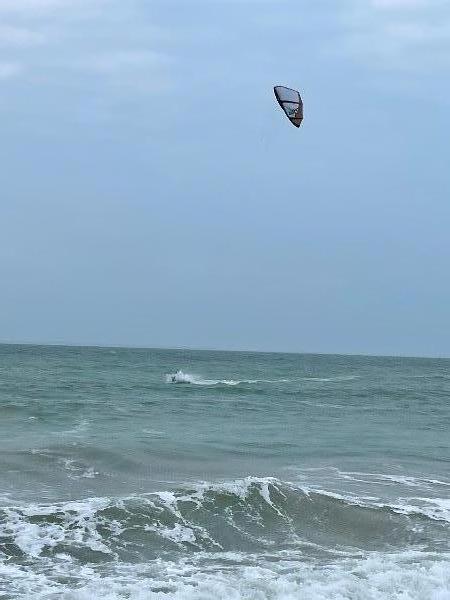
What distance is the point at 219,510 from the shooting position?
13.7 metres

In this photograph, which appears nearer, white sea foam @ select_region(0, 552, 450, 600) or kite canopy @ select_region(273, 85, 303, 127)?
white sea foam @ select_region(0, 552, 450, 600)

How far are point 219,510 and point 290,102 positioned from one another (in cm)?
724

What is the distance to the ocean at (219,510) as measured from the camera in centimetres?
1002

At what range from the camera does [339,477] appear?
16.9m

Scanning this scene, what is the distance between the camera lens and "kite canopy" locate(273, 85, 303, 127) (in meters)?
14.8

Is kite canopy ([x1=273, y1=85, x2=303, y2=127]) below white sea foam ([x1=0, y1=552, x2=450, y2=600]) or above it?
above

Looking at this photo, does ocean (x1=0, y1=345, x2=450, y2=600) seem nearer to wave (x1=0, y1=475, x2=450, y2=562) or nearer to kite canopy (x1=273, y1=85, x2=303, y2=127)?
wave (x1=0, y1=475, x2=450, y2=562)

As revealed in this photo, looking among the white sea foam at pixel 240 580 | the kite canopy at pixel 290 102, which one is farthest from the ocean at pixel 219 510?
the kite canopy at pixel 290 102

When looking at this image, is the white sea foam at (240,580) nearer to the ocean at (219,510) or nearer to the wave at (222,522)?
the ocean at (219,510)

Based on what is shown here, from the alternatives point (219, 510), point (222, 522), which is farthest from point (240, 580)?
point (219, 510)

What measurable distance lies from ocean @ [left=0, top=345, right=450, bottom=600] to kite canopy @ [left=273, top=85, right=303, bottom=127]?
6.54 metres

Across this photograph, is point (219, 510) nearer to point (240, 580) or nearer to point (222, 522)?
point (222, 522)

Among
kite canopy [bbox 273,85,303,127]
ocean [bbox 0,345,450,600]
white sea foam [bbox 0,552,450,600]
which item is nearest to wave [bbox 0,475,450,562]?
ocean [bbox 0,345,450,600]

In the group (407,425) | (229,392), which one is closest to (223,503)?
(407,425)
